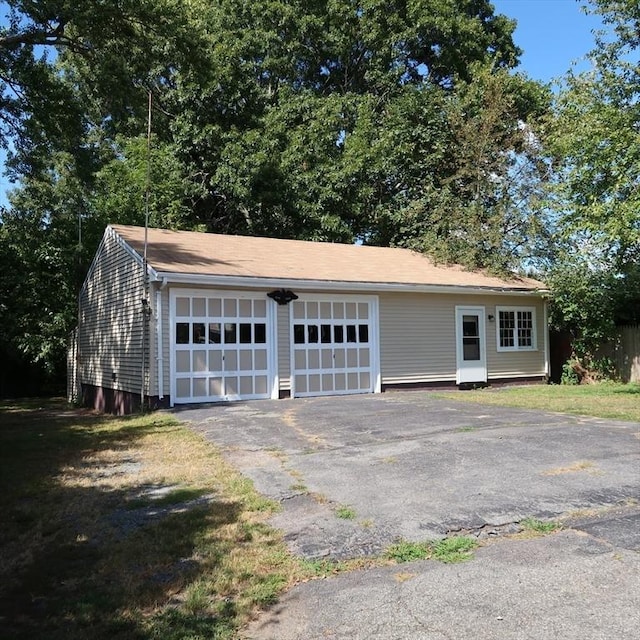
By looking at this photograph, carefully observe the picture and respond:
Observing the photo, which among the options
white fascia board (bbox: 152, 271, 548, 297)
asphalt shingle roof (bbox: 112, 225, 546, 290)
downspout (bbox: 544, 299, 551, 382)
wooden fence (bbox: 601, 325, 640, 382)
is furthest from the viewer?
downspout (bbox: 544, 299, 551, 382)

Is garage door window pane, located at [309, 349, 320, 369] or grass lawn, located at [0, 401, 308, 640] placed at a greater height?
garage door window pane, located at [309, 349, 320, 369]

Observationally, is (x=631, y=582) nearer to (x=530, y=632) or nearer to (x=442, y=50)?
(x=530, y=632)

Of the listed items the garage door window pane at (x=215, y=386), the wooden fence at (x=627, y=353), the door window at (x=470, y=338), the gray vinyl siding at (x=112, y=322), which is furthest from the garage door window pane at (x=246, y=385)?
the wooden fence at (x=627, y=353)

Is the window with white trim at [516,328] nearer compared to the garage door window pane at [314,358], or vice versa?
the garage door window pane at [314,358]

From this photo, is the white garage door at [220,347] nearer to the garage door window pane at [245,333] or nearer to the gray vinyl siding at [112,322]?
the garage door window pane at [245,333]

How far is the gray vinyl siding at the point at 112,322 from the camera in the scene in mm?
13820

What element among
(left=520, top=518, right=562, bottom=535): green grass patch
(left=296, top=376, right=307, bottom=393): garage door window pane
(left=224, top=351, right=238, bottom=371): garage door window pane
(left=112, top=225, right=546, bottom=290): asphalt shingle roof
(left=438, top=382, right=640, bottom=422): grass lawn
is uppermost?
(left=112, top=225, right=546, bottom=290): asphalt shingle roof

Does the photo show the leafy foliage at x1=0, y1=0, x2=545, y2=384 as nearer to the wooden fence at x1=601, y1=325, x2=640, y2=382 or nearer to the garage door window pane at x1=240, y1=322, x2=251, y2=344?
the wooden fence at x1=601, y1=325, x2=640, y2=382

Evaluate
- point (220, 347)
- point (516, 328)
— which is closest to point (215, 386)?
point (220, 347)

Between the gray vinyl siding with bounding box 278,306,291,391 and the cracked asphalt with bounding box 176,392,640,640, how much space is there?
4.28 m

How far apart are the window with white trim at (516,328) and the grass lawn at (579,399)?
6.35 feet

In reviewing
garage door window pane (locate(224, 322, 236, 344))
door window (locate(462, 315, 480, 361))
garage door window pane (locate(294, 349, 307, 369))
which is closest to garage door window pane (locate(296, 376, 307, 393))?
garage door window pane (locate(294, 349, 307, 369))

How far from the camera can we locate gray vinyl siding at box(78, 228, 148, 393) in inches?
544

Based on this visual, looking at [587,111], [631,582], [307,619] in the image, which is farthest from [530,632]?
[587,111]
